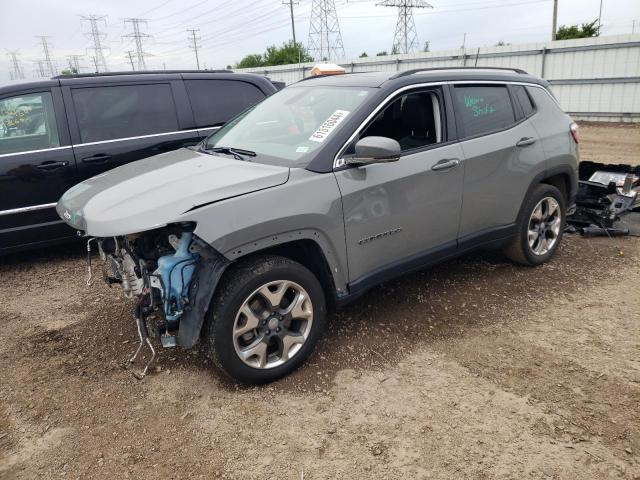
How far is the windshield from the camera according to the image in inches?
133

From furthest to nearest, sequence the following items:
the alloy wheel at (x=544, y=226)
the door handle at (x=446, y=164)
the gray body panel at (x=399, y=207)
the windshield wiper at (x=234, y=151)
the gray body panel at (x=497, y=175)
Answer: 1. the alloy wheel at (x=544, y=226)
2. the gray body panel at (x=497, y=175)
3. the door handle at (x=446, y=164)
4. the windshield wiper at (x=234, y=151)
5. the gray body panel at (x=399, y=207)

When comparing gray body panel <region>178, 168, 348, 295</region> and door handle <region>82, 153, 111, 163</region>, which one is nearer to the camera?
gray body panel <region>178, 168, 348, 295</region>

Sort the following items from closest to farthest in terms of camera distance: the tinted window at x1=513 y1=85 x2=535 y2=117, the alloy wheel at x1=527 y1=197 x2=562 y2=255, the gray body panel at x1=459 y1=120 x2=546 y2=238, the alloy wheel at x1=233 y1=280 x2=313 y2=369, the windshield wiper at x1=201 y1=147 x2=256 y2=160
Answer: the alloy wheel at x1=233 y1=280 x2=313 y2=369 → the windshield wiper at x1=201 y1=147 x2=256 y2=160 → the gray body panel at x1=459 y1=120 x2=546 y2=238 → the tinted window at x1=513 y1=85 x2=535 y2=117 → the alloy wheel at x1=527 y1=197 x2=562 y2=255

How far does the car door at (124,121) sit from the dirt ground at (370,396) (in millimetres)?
1585

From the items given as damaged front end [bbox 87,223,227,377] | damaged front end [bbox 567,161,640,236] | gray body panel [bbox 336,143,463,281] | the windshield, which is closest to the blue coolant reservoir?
damaged front end [bbox 87,223,227,377]

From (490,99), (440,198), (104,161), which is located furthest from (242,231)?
(104,161)

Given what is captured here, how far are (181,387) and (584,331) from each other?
289 cm

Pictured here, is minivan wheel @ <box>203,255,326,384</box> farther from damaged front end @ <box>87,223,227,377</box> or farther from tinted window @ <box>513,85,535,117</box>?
tinted window @ <box>513,85,535,117</box>

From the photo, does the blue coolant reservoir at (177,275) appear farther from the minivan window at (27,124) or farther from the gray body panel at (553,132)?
Result: the gray body panel at (553,132)

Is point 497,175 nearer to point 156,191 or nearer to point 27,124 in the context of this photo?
point 156,191

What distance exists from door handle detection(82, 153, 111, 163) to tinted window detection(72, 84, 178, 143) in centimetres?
17

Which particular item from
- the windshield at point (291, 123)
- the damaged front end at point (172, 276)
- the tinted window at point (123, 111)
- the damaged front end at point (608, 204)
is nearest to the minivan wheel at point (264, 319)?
the damaged front end at point (172, 276)

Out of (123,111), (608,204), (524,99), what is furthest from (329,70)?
(608,204)

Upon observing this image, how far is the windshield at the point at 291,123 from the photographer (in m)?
3.38
